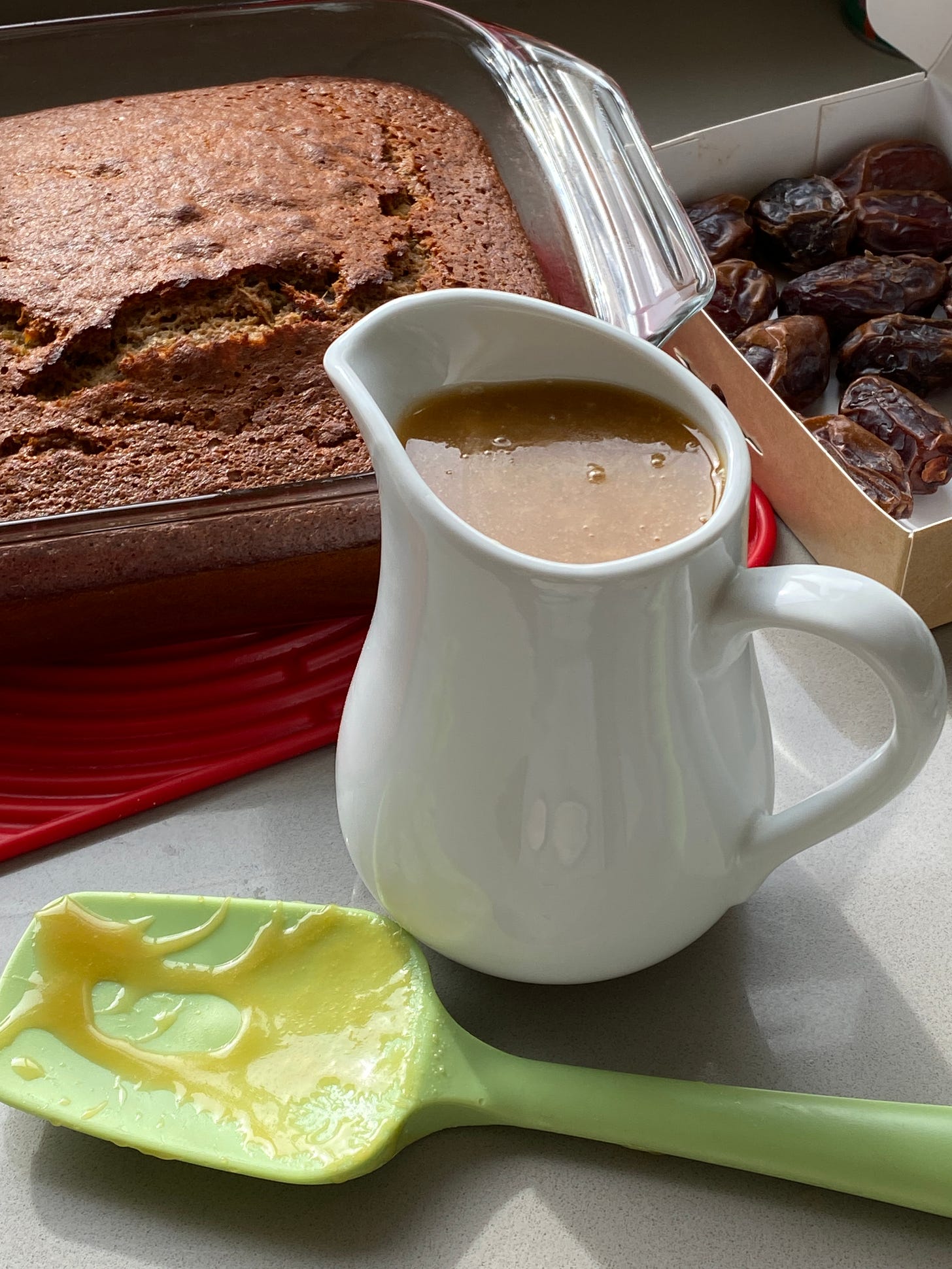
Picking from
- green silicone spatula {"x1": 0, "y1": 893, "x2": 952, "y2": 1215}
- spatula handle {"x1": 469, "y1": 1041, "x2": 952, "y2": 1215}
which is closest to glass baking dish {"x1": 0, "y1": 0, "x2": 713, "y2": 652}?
green silicone spatula {"x1": 0, "y1": 893, "x2": 952, "y2": 1215}

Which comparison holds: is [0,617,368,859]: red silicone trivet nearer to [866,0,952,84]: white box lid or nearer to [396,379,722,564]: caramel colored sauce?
[396,379,722,564]: caramel colored sauce

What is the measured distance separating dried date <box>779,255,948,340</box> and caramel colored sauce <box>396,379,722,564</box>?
52 centimetres

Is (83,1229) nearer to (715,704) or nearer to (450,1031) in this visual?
(450,1031)

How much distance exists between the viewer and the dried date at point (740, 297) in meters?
1.00

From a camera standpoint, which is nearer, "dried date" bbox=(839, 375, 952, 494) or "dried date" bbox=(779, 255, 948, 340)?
"dried date" bbox=(839, 375, 952, 494)

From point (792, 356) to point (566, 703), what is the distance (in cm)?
55

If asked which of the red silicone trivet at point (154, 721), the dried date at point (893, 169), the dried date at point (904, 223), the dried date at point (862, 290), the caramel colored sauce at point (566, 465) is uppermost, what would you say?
the caramel colored sauce at point (566, 465)

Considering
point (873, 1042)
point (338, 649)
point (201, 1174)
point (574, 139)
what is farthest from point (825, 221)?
point (201, 1174)

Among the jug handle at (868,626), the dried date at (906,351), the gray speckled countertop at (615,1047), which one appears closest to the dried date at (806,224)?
the dried date at (906,351)

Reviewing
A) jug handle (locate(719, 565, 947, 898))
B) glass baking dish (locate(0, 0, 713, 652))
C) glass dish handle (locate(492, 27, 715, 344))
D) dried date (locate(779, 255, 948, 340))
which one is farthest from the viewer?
dried date (locate(779, 255, 948, 340))

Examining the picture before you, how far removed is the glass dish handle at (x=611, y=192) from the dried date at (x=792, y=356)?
0.32 feet

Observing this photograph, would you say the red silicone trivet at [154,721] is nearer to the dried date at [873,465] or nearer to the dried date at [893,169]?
the dried date at [873,465]

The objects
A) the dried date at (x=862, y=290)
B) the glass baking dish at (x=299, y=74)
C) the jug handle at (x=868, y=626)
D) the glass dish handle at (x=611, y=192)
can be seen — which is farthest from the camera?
the dried date at (x=862, y=290)

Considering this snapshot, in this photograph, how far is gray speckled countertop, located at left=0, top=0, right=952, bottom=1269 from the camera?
55 centimetres
